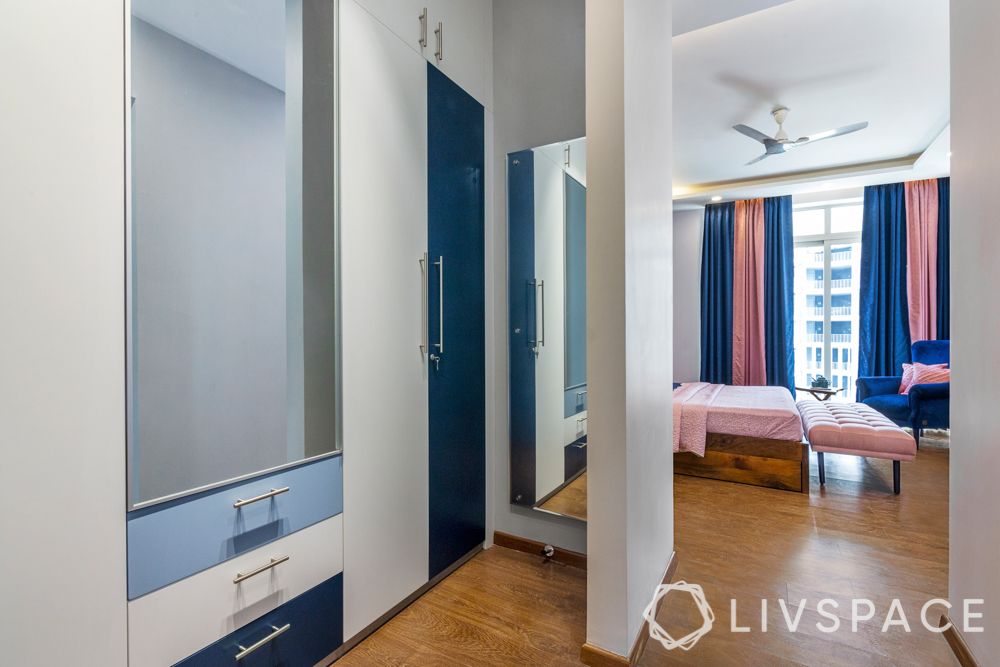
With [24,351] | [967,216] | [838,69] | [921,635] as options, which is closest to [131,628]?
[24,351]

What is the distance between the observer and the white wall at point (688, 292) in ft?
22.0

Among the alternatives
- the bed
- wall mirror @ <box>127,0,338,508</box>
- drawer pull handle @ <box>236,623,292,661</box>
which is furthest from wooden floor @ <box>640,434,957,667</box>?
wall mirror @ <box>127,0,338,508</box>

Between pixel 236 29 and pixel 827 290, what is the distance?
6.87m

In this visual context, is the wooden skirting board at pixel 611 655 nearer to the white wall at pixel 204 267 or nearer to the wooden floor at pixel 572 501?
the wooden floor at pixel 572 501

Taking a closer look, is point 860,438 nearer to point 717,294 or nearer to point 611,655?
point 611,655

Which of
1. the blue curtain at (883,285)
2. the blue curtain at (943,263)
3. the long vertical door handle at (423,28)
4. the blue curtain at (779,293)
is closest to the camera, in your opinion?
the long vertical door handle at (423,28)

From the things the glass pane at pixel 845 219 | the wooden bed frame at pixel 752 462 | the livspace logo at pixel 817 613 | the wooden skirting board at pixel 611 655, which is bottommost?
the livspace logo at pixel 817 613

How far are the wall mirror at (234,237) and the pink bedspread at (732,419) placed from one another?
9.52 feet

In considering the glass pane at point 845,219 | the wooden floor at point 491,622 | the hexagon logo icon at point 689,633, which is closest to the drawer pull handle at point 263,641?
the wooden floor at point 491,622

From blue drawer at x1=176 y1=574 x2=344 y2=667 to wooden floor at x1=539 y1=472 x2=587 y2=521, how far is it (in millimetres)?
1100

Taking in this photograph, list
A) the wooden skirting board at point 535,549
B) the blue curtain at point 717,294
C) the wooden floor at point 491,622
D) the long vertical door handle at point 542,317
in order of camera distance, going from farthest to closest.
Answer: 1. the blue curtain at point 717,294
2. the long vertical door handle at point 542,317
3. the wooden skirting board at point 535,549
4. the wooden floor at point 491,622

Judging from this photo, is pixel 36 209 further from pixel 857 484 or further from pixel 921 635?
pixel 857 484

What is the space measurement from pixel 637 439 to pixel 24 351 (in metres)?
1.67

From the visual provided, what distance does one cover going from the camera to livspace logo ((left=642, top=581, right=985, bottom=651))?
5.96 feet
